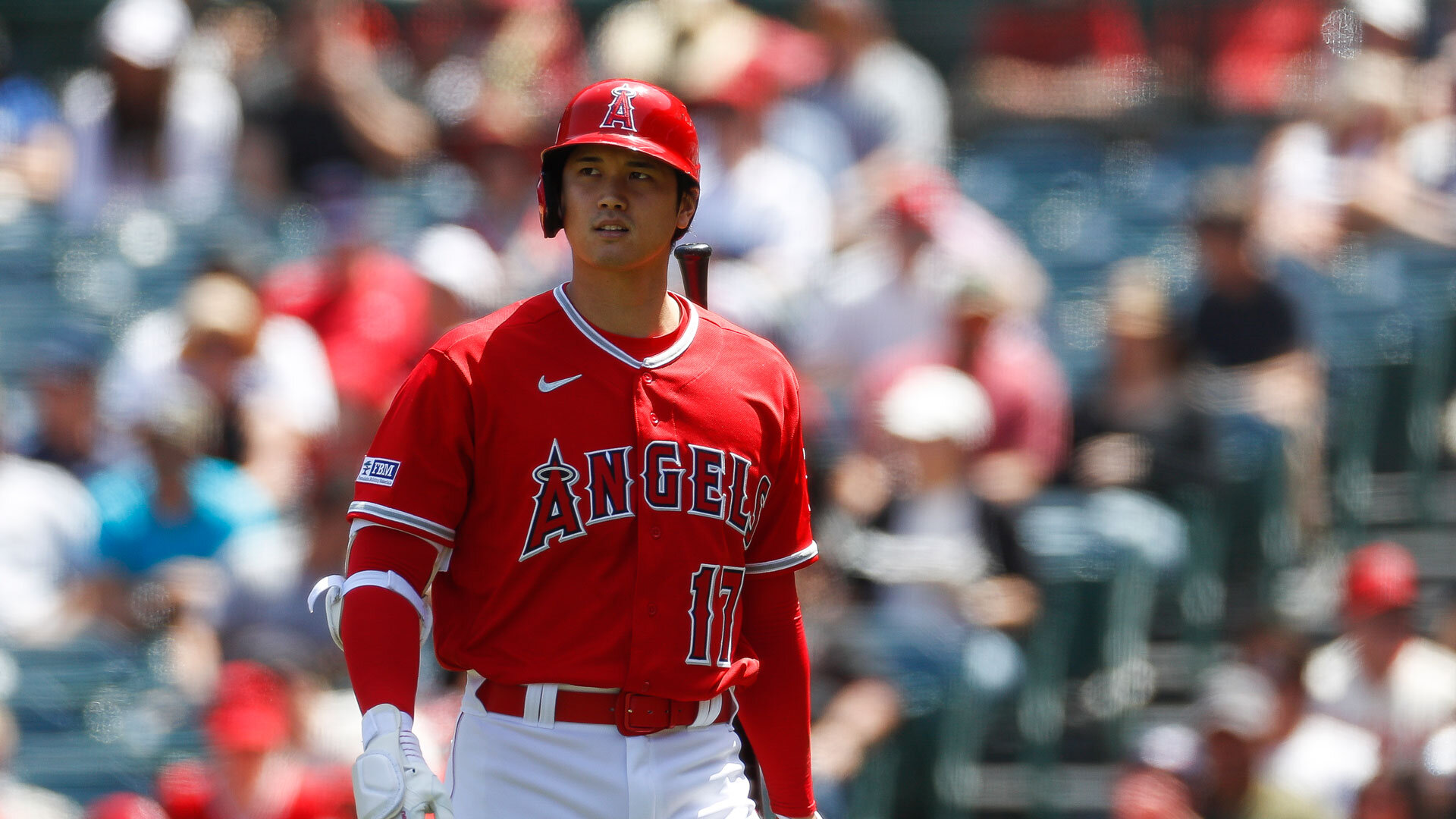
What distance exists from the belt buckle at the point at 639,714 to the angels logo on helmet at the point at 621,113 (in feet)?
2.89

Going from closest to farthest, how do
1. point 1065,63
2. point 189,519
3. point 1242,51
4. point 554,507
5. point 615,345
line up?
point 554,507
point 615,345
point 189,519
point 1065,63
point 1242,51

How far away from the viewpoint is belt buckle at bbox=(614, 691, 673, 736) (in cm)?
285

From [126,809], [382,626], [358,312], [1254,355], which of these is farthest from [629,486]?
[358,312]

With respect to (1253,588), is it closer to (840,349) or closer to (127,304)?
(840,349)

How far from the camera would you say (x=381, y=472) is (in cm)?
276

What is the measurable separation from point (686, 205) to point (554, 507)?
55 centimetres

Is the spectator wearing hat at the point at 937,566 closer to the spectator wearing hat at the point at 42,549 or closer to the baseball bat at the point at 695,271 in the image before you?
the baseball bat at the point at 695,271

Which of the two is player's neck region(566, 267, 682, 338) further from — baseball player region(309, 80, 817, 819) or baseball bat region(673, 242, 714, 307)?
baseball bat region(673, 242, 714, 307)

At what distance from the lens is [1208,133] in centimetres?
901

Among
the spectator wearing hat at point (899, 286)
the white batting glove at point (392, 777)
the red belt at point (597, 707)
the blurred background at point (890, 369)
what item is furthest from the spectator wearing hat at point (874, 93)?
the white batting glove at point (392, 777)

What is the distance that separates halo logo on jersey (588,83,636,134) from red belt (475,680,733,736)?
0.88 meters

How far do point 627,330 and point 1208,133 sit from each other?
262 inches

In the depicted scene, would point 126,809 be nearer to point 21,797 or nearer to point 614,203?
point 21,797

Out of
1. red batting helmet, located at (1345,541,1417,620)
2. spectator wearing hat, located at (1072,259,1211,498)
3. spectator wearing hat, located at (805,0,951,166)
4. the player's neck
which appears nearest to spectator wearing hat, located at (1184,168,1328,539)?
spectator wearing hat, located at (1072,259,1211,498)
